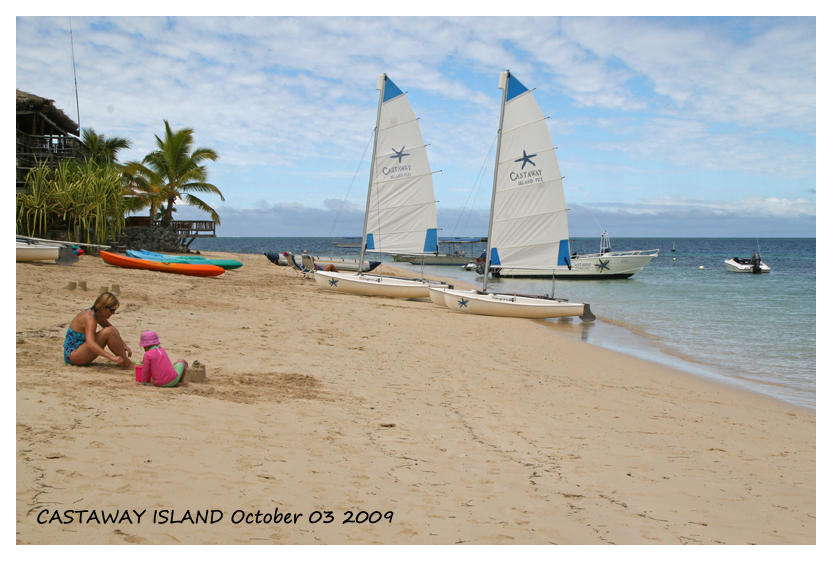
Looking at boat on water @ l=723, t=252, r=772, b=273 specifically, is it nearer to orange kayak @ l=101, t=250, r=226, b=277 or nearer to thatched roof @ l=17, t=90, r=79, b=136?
orange kayak @ l=101, t=250, r=226, b=277

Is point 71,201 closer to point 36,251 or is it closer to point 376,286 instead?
point 36,251

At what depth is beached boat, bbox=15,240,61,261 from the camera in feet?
52.7

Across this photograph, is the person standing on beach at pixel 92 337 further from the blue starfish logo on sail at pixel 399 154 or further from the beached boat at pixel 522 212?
the blue starfish logo on sail at pixel 399 154

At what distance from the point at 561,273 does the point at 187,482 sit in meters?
39.5

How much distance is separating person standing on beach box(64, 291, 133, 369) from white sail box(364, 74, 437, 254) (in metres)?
15.2

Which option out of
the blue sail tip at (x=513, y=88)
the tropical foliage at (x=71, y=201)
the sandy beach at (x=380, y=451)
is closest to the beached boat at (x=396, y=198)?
the blue sail tip at (x=513, y=88)

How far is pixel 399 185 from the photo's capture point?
2139cm

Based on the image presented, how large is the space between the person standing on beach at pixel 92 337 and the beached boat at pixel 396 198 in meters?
14.3

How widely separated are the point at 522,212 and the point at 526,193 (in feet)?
2.14

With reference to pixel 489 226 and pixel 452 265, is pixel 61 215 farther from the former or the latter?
pixel 452 265

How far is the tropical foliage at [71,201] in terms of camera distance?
21.7 m

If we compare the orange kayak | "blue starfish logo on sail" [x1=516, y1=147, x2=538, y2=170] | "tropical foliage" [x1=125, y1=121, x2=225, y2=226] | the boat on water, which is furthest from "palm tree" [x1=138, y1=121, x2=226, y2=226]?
the boat on water

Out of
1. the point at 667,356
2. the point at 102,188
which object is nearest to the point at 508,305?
the point at 667,356

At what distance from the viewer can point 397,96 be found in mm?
21375
